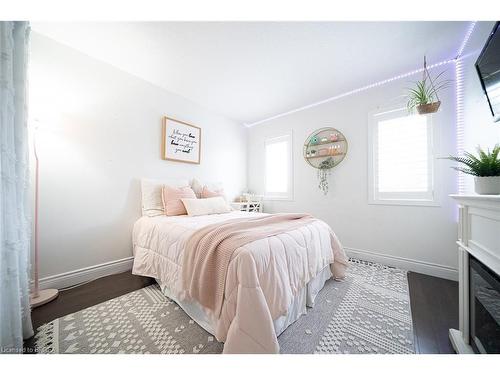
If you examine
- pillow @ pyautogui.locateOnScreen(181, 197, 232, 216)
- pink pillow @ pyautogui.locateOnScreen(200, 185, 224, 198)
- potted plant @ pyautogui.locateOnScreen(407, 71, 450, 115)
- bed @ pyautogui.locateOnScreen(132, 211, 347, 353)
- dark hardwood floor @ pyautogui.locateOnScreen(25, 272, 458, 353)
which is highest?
potted plant @ pyautogui.locateOnScreen(407, 71, 450, 115)

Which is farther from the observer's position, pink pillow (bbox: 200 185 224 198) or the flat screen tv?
pink pillow (bbox: 200 185 224 198)

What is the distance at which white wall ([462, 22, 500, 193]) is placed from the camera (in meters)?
1.50

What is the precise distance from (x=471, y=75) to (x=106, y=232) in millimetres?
4187

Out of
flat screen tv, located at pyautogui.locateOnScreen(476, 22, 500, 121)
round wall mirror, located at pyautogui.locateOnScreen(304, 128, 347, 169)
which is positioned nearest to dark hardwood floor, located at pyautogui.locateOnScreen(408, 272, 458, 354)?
flat screen tv, located at pyautogui.locateOnScreen(476, 22, 500, 121)

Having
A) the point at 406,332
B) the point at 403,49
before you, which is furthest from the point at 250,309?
the point at 403,49

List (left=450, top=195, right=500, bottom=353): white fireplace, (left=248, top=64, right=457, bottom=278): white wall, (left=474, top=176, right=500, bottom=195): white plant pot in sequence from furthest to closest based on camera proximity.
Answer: (left=248, top=64, right=457, bottom=278): white wall → (left=474, top=176, right=500, bottom=195): white plant pot → (left=450, top=195, right=500, bottom=353): white fireplace

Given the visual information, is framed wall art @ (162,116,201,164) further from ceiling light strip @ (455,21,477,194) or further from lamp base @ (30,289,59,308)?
ceiling light strip @ (455,21,477,194)

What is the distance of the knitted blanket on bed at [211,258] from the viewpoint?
3.69 ft

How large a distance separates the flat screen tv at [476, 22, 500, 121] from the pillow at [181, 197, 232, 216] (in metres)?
2.62

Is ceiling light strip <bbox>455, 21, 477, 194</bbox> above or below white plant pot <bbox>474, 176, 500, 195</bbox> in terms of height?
above

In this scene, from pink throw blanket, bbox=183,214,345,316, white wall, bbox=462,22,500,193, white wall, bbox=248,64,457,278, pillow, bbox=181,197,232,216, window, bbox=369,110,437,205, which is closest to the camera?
pink throw blanket, bbox=183,214,345,316

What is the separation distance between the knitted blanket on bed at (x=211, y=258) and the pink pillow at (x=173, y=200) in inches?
39.9

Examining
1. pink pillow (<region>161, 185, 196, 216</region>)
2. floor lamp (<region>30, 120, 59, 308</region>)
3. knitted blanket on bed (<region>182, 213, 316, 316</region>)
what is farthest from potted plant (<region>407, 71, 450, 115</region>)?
floor lamp (<region>30, 120, 59, 308</region>)

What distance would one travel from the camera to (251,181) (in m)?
4.08
